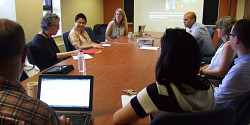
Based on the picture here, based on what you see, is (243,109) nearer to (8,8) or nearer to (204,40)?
(204,40)

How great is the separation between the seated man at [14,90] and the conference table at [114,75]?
0.53 metres

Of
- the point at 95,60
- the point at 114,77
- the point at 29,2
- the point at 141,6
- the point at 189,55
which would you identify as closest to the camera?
the point at 189,55

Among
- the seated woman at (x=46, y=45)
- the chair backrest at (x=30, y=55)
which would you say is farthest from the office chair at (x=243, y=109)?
the chair backrest at (x=30, y=55)

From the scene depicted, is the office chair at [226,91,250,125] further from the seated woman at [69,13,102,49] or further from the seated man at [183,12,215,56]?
the seated man at [183,12,215,56]

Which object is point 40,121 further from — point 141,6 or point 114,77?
point 141,6

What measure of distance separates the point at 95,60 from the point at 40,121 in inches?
77.3

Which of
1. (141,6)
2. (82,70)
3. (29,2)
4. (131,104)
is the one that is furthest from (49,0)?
(131,104)

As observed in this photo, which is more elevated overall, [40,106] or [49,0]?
[49,0]

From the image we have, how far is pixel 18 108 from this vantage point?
74 cm

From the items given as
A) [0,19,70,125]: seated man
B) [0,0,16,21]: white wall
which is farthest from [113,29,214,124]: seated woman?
[0,0,16,21]: white wall

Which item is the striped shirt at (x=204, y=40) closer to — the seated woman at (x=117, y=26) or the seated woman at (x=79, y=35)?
the seated woman at (x=117, y=26)

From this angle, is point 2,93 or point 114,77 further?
point 114,77

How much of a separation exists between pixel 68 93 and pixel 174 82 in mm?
620

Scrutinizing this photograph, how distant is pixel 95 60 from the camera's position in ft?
8.90
